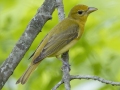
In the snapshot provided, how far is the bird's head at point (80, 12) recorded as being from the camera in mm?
5664

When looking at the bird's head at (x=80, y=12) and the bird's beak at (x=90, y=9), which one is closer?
the bird's beak at (x=90, y=9)

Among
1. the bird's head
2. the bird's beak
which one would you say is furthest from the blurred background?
the bird's head

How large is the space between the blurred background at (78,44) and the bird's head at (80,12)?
16 centimetres

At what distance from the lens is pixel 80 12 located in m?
5.88

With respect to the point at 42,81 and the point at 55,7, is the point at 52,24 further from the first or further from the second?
the point at 42,81

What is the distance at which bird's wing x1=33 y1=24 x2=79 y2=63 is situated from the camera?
5.16 meters

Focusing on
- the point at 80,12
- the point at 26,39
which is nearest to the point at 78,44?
the point at 26,39

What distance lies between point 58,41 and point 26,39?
779 mm

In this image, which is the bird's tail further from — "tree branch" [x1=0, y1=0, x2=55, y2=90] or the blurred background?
"tree branch" [x1=0, y1=0, x2=55, y2=90]

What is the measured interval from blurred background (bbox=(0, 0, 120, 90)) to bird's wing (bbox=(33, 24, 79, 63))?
11cm

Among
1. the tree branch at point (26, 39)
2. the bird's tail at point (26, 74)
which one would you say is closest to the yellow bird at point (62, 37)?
the bird's tail at point (26, 74)

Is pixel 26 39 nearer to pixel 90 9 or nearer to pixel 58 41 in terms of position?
pixel 58 41

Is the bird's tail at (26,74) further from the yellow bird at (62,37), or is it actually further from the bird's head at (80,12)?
the bird's head at (80,12)

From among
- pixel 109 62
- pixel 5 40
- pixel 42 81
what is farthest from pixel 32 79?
pixel 109 62
